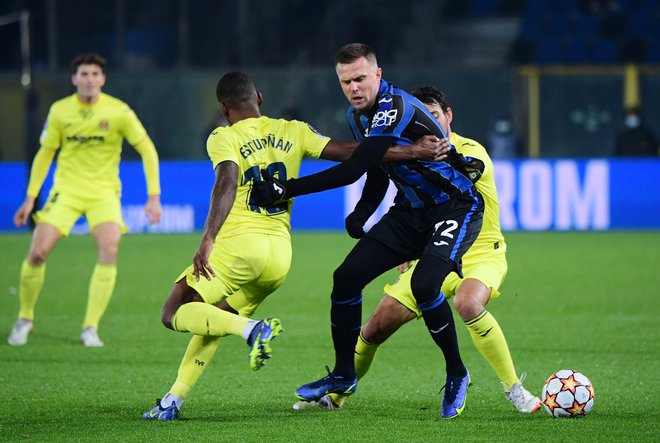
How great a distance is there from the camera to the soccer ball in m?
5.90

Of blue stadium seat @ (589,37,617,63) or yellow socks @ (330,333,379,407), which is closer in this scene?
yellow socks @ (330,333,379,407)

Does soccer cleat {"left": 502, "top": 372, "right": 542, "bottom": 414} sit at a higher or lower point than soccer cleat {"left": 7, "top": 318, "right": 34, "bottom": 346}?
higher

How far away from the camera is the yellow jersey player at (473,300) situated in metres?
6.18

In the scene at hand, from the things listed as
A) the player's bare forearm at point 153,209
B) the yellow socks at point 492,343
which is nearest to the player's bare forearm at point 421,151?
the yellow socks at point 492,343

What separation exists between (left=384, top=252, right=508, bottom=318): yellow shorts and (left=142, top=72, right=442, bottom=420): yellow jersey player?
0.74 meters

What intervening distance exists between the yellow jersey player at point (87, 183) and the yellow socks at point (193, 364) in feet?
9.85

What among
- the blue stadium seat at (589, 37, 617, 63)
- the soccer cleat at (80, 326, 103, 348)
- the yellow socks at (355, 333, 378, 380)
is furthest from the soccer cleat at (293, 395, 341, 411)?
the blue stadium seat at (589, 37, 617, 63)

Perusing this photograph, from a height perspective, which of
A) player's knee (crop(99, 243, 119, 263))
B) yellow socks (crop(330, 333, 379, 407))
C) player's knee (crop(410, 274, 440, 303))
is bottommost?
yellow socks (crop(330, 333, 379, 407))

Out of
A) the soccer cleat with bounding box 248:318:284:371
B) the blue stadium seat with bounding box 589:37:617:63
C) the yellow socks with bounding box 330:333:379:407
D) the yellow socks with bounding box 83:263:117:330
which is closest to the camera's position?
the soccer cleat with bounding box 248:318:284:371

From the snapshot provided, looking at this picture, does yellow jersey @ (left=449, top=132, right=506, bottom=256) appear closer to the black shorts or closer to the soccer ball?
the black shorts

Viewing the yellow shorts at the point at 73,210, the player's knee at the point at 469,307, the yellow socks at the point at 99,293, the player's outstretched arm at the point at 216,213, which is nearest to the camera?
the player's outstretched arm at the point at 216,213

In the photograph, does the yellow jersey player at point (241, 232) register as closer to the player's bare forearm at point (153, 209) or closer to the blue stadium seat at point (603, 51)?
the player's bare forearm at point (153, 209)

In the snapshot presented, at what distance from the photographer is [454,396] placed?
599 cm

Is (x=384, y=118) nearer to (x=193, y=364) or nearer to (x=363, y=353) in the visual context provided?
(x=363, y=353)
